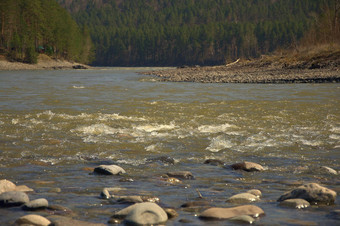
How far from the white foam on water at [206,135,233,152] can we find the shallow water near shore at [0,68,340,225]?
0.07 ft

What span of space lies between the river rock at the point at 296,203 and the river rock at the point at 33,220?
2849mm

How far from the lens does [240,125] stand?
42.2 ft

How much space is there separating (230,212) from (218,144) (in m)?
4.97

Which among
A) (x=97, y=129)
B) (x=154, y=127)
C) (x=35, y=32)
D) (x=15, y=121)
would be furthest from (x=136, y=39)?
(x=97, y=129)

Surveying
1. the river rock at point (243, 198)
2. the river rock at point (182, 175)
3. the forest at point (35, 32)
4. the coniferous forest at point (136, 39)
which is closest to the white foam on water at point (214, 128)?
the river rock at point (182, 175)

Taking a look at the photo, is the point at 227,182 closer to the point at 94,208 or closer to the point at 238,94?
the point at 94,208

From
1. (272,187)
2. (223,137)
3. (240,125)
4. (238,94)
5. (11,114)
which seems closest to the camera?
(272,187)

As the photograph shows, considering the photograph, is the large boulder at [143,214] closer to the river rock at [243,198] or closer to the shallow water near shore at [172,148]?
the shallow water near shore at [172,148]

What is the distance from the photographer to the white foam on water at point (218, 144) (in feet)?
32.1

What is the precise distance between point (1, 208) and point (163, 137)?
595 cm

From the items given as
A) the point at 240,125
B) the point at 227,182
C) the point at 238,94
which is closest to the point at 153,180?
the point at 227,182

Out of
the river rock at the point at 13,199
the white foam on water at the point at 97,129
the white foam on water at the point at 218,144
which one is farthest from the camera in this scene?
the white foam on water at the point at 97,129

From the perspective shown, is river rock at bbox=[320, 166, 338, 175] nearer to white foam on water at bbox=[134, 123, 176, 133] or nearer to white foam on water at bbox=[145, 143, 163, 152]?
white foam on water at bbox=[145, 143, 163, 152]

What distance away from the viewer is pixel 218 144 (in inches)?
401
